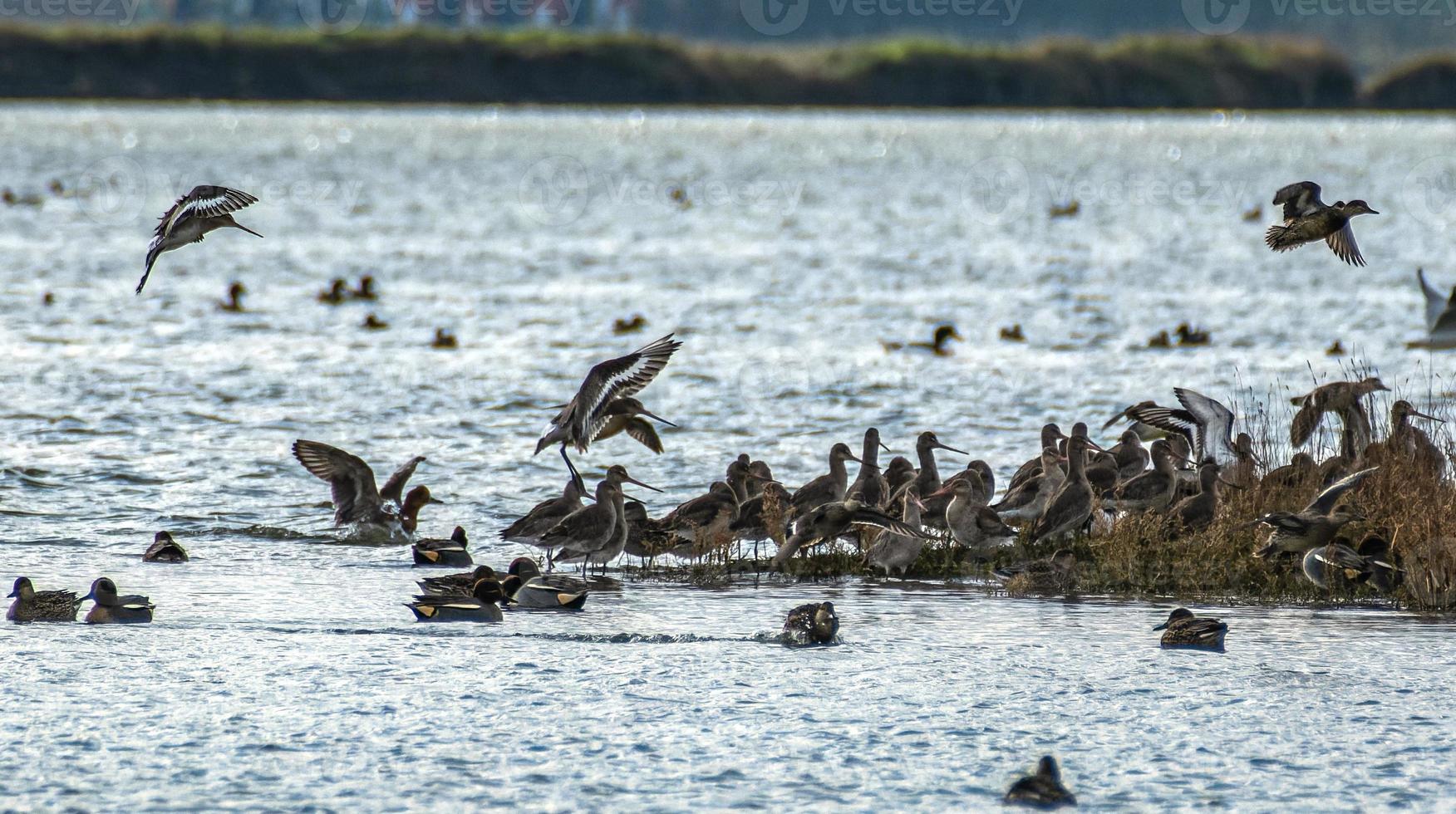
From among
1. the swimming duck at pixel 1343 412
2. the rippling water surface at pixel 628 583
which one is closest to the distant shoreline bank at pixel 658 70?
the rippling water surface at pixel 628 583

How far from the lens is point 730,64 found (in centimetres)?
16250

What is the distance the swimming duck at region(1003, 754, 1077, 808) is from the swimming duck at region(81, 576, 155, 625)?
541 cm

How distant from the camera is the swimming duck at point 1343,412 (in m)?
15.3

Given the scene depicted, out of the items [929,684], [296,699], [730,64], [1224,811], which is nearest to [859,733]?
[929,684]

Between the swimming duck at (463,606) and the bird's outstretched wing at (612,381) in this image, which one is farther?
the bird's outstretched wing at (612,381)

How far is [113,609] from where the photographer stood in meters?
11.4

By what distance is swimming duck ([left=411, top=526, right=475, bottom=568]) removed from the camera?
13555 millimetres

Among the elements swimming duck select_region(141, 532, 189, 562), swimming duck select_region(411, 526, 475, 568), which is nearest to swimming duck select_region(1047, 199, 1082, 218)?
swimming duck select_region(411, 526, 475, 568)

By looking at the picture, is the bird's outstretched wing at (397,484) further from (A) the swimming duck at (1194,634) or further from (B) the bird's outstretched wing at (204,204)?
(A) the swimming duck at (1194,634)

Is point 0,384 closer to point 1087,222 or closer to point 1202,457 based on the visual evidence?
point 1202,457

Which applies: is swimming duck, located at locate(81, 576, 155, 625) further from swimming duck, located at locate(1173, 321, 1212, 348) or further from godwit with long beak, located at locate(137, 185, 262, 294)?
swimming duck, located at locate(1173, 321, 1212, 348)

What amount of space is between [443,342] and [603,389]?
15722mm

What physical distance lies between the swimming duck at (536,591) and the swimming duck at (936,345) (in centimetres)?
1571

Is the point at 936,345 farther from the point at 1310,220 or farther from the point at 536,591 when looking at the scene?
the point at 1310,220
